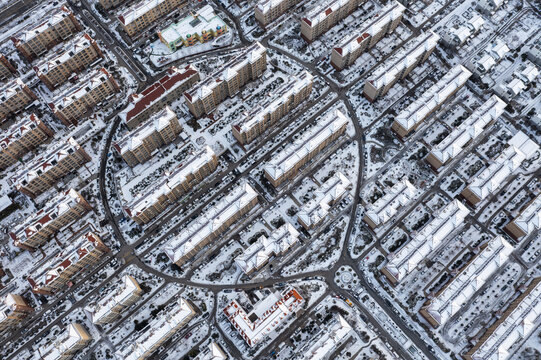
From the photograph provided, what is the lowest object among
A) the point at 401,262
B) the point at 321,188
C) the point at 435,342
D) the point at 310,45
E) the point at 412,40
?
the point at 435,342

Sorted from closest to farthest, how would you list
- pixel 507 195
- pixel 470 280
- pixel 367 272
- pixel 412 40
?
pixel 470 280 → pixel 367 272 → pixel 507 195 → pixel 412 40

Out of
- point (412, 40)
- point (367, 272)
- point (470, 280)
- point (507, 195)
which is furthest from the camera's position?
point (412, 40)

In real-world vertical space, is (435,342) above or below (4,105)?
below

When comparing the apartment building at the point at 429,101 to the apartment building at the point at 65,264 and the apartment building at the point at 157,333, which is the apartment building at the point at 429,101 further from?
the apartment building at the point at 65,264

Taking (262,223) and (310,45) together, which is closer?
(262,223)

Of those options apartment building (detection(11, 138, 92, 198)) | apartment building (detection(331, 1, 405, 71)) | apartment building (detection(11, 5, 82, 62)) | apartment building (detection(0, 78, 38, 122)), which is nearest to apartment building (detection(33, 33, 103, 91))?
apartment building (detection(11, 5, 82, 62))

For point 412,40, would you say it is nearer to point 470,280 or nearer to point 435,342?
point 470,280

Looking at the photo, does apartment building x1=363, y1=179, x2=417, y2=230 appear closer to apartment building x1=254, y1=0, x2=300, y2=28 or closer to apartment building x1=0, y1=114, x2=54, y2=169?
apartment building x1=254, y1=0, x2=300, y2=28

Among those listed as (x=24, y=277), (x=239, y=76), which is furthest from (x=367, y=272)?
(x=24, y=277)
